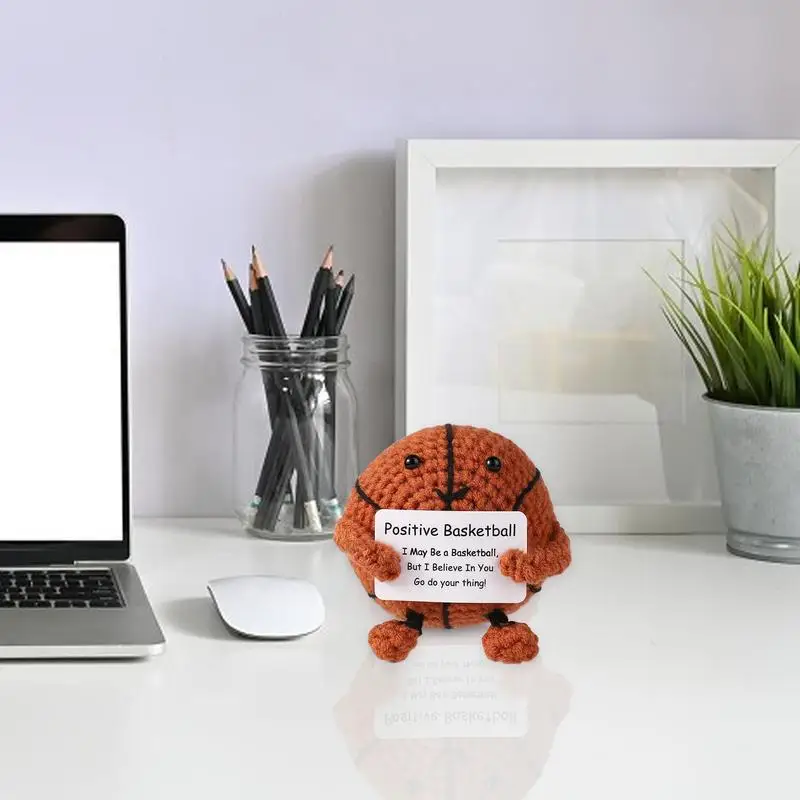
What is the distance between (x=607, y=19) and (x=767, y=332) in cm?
35

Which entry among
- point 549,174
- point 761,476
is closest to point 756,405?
point 761,476

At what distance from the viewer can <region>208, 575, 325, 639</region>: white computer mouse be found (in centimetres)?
85

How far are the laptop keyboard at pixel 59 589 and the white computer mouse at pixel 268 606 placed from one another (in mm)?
78

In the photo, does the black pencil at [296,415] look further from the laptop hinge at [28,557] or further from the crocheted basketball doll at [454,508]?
the crocheted basketball doll at [454,508]

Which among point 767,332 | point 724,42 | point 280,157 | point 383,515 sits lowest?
point 383,515

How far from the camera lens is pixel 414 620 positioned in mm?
813

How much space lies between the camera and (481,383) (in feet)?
3.92

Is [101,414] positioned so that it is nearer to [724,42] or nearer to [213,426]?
[213,426]

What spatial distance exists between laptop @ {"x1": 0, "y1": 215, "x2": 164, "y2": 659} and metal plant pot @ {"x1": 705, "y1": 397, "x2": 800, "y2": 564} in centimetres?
49

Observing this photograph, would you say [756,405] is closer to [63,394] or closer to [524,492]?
[524,492]

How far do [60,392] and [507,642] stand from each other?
0.44m

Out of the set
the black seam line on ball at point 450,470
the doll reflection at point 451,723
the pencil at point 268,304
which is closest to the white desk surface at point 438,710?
the doll reflection at point 451,723

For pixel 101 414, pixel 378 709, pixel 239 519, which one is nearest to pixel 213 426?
pixel 239 519

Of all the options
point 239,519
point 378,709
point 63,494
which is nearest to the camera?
point 378,709
